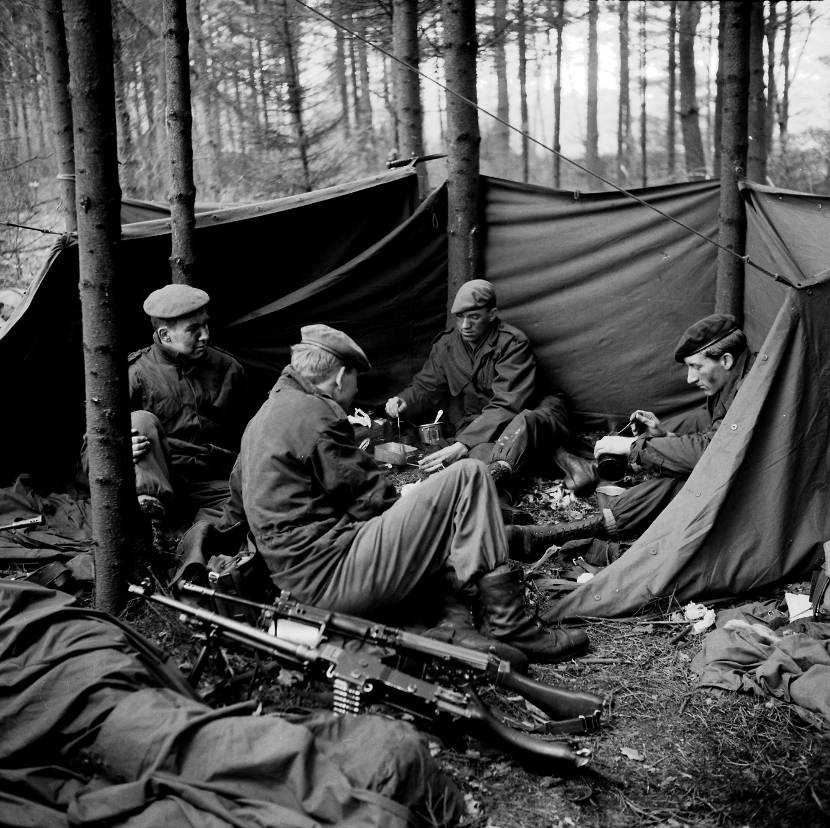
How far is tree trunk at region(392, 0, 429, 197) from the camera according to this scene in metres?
7.35

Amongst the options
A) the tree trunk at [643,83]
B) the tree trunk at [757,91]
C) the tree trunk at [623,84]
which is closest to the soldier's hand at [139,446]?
the tree trunk at [757,91]

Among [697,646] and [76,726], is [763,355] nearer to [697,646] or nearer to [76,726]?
[697,646]

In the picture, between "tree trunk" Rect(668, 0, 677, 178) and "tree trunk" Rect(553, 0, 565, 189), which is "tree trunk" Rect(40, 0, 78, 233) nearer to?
"tree trunk" Rect(553, 0, 565, 189)

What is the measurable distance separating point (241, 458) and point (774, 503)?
7.46ft

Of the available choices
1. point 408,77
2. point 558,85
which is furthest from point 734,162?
point 558,85

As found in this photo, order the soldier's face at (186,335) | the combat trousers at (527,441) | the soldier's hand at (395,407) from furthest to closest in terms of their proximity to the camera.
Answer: the soldier's hand at (395,407), the combat trousers at (527,441), the soldier's face at (186,335)

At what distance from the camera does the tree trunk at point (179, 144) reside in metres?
4.99

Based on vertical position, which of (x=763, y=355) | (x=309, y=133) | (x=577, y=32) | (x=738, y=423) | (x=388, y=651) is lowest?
(x=388, y=651)

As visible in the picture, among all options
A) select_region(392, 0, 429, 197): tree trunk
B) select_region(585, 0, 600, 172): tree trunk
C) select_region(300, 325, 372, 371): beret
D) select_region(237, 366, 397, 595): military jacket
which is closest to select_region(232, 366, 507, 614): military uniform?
select_region(237, 366, 397, 595): military jacket

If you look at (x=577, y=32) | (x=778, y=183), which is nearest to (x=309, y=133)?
(x=778, y=183)

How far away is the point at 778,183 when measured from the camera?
15672mm

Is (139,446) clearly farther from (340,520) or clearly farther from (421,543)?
(421,543)

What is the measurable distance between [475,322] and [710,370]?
5.38 feet

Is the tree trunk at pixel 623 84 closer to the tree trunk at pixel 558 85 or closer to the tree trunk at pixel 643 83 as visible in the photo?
the tree trunk at pixel 643 83
